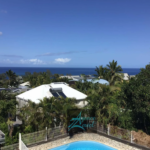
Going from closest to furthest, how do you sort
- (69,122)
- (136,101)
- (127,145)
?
(136,101) < (127,145) < (69,122)

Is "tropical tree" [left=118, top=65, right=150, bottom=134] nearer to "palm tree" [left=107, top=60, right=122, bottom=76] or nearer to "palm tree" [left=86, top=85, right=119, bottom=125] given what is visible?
"palm tree" [left=86, top=85, right=119, bottom=125]

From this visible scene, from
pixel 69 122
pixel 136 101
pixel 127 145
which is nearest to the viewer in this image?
pixel 136 101

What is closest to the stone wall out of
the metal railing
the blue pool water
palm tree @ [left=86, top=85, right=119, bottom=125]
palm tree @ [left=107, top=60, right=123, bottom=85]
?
the blue pool water

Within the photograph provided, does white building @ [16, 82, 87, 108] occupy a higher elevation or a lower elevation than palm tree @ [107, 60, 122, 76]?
lower

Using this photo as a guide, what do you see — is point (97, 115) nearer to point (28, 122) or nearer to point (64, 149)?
point (64, 149)

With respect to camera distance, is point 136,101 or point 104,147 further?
point 104,147

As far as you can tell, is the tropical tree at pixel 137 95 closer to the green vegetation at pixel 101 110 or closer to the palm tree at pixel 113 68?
the green vegetation at pixel 101 110

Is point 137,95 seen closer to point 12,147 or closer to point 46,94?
point 12,147

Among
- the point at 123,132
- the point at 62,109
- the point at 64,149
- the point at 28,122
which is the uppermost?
the point at 62,109

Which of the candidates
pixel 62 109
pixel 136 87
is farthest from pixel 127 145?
pixel 62 109

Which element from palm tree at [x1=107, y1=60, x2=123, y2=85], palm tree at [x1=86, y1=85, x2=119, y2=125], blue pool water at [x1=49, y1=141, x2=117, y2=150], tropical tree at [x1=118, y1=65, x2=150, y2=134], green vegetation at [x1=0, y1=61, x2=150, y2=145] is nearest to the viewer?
tropical tree at [x1=118, y1=65, x2=150, y2=134]

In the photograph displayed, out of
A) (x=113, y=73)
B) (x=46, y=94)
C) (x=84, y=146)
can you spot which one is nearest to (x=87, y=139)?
(x=84, y=146)

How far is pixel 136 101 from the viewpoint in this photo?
9250 mm

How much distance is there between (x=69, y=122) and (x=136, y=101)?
545 centimetres
